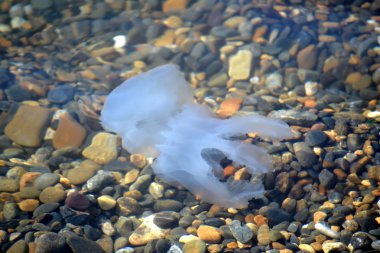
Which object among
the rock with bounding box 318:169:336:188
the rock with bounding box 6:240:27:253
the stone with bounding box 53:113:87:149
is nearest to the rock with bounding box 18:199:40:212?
the rock with bounding box 6:240:27:253

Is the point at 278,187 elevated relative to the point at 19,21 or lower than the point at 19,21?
lower

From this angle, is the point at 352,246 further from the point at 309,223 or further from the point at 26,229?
the point at 26,229

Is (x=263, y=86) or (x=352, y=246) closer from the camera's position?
(x=352, y=246)

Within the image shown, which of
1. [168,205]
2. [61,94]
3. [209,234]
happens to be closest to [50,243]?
[168,205]

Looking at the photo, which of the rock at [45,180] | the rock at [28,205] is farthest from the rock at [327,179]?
the rock at [28,205]

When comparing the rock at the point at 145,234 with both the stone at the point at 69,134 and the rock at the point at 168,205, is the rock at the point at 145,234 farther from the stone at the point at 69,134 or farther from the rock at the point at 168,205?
the stone at the point at 69,134

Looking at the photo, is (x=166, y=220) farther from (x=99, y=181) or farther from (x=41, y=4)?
(x=41, y=4)

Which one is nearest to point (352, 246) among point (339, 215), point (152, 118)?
point (339, 215)
